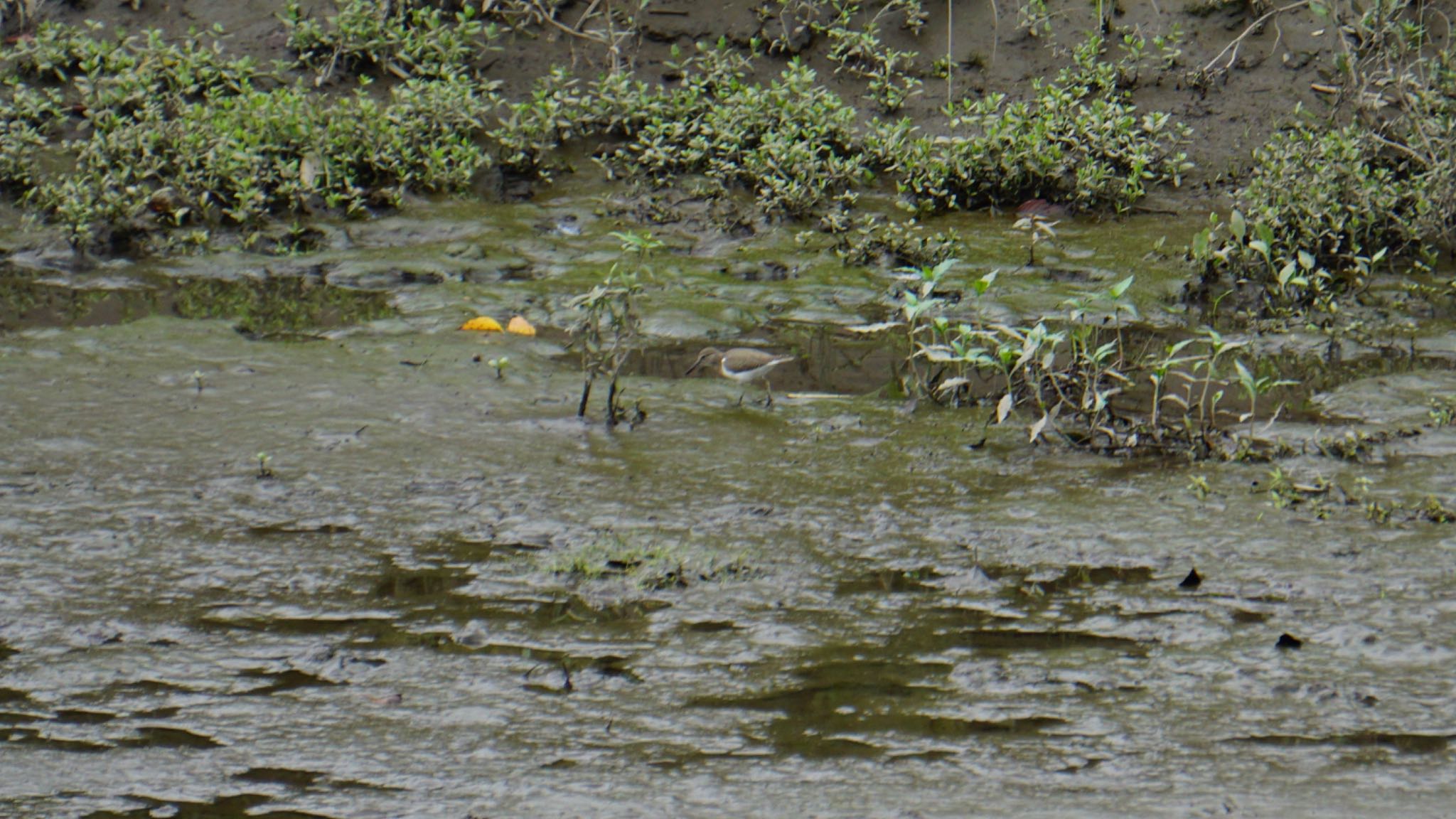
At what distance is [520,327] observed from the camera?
229 inches

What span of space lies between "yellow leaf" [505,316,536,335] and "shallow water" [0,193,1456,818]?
0.33 m

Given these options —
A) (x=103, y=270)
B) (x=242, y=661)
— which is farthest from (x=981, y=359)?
(x=103, y=270)

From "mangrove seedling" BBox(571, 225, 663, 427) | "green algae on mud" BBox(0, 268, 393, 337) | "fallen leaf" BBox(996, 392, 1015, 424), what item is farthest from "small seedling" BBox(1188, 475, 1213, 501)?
"green algae on mud" BBox(0, 268, 393, 337)

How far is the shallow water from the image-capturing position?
2.68 metres

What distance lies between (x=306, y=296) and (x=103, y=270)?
1.01m

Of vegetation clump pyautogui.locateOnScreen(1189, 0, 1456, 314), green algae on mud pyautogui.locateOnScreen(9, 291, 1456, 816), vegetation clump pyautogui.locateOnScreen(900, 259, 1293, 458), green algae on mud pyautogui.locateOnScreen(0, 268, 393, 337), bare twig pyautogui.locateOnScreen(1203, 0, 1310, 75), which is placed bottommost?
green algae on mud pyautogui.locateOnScreen(9, 291, 1456, 816)

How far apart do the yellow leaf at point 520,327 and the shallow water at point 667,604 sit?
0.33 m

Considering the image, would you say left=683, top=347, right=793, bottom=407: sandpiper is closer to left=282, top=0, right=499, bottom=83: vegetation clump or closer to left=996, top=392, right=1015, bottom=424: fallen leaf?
left=996, top=392, right=1015, bottom=424: fallen leaf

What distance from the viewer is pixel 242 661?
3141mm

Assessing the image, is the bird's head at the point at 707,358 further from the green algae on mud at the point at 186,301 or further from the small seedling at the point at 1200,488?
the small seedling at the point at 1200,488

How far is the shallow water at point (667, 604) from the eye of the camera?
8.79 ft

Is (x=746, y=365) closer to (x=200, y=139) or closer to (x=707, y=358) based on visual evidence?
(x=707, y=358)

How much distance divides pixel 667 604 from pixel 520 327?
2.59 metres

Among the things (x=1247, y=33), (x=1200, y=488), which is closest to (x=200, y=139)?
(x=1200, y=488)
